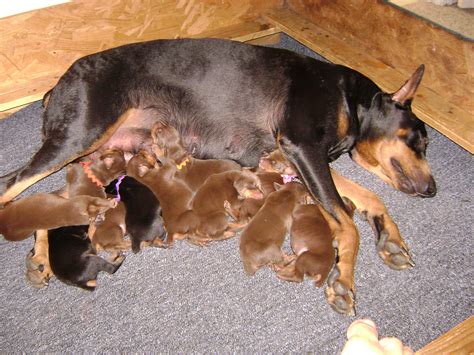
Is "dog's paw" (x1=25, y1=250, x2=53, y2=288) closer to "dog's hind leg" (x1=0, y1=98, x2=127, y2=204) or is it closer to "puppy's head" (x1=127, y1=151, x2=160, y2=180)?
"dog's hind leg" (x1=0, y1=98, x2=127, y2=204)

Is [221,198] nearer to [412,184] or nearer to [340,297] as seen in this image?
[340,297]

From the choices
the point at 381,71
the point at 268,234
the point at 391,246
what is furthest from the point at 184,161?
the point at 381,71

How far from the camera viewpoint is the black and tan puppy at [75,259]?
2609mm

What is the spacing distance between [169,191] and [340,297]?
52.3 inches

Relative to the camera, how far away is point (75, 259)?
264 centimetres

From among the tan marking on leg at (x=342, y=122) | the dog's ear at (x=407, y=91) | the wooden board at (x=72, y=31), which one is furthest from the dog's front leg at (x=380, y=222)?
the wooden board at (x=72, y=31)

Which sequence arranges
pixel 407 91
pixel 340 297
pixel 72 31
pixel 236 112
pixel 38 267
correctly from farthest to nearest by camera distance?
1. pixel 72 31
2. pixel 236 112
3. pixel 407 91
4. pixel 38 267
5. pixel 340 297

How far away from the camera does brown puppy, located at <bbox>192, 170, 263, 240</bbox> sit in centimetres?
284

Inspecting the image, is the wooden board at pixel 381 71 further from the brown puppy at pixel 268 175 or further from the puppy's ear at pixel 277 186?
the puppy's ear at pixel 277 186

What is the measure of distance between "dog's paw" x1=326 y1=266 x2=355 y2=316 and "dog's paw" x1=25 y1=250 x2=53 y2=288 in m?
1.85

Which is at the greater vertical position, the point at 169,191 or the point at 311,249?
the point at 169,191

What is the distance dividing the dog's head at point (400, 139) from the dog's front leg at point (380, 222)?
0.95 feet

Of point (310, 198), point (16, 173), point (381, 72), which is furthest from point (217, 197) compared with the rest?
point (381, 72)

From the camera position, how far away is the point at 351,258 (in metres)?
2.71
